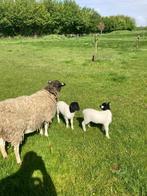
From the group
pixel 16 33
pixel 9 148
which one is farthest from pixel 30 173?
pixel 16 33

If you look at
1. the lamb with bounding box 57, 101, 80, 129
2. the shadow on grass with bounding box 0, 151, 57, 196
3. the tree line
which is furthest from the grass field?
the tree line

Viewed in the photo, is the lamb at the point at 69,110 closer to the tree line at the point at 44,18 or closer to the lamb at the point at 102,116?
the lamb at the point at 102,116

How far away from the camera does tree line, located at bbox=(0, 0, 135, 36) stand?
116 m

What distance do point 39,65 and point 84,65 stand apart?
376 cm

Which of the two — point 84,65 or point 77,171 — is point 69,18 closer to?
point 84,65

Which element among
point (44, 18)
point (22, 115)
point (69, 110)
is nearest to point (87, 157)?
point (22, 115)

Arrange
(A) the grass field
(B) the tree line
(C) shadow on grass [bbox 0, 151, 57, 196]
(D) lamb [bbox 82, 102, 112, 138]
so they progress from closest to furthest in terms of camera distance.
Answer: (C) shadow on grass [bbox 0, 151, 57, 196]
(A) the grass field
(D) lamb [bbox 82, 102, 112, 138]
(B) the tree line

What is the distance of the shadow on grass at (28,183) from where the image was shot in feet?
27.3

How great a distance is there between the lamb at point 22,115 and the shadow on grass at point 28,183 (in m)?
0.47

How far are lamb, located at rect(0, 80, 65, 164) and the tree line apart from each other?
95513 mm

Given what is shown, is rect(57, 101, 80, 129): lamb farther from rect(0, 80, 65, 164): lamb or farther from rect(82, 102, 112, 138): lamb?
rect(0, 80, 65, 164): lamb

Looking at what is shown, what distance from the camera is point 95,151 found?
10586 millimetres

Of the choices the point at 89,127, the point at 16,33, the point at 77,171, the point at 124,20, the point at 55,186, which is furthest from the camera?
the point at 124,20

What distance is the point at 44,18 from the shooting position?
12006 cm
